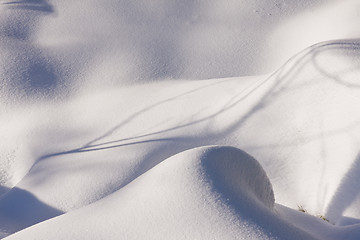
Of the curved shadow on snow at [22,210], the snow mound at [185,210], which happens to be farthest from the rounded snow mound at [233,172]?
the curved shadow on snow at [22,210]

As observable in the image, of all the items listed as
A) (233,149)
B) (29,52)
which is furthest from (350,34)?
(29,52)

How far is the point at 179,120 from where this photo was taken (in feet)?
9.29

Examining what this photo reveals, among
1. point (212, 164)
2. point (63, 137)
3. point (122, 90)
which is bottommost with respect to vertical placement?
point (63, 137)

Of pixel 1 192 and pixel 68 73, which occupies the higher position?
pixel 68 73

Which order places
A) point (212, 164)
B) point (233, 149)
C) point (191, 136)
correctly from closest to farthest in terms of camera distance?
point (212, 164)
point (233, 149)
point (191, 136)

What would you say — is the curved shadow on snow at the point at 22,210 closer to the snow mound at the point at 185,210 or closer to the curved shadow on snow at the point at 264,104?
the curved shadow on snow at the point at 264,104

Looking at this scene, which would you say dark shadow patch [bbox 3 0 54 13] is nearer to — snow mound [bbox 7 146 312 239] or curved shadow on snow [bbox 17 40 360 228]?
curved shadow on snow [bbox 17 40 360 228]

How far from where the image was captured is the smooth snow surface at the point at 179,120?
68.4 inches

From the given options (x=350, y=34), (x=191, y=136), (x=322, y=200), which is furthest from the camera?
(x=350, y=34)

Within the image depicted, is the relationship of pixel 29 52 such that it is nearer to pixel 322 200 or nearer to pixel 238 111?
pixel 238 111

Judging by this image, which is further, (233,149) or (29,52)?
(29,52)

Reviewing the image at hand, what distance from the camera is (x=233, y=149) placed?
6.50 feet

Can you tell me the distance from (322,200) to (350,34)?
3.85 feet

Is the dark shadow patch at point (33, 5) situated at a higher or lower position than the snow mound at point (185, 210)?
higher
